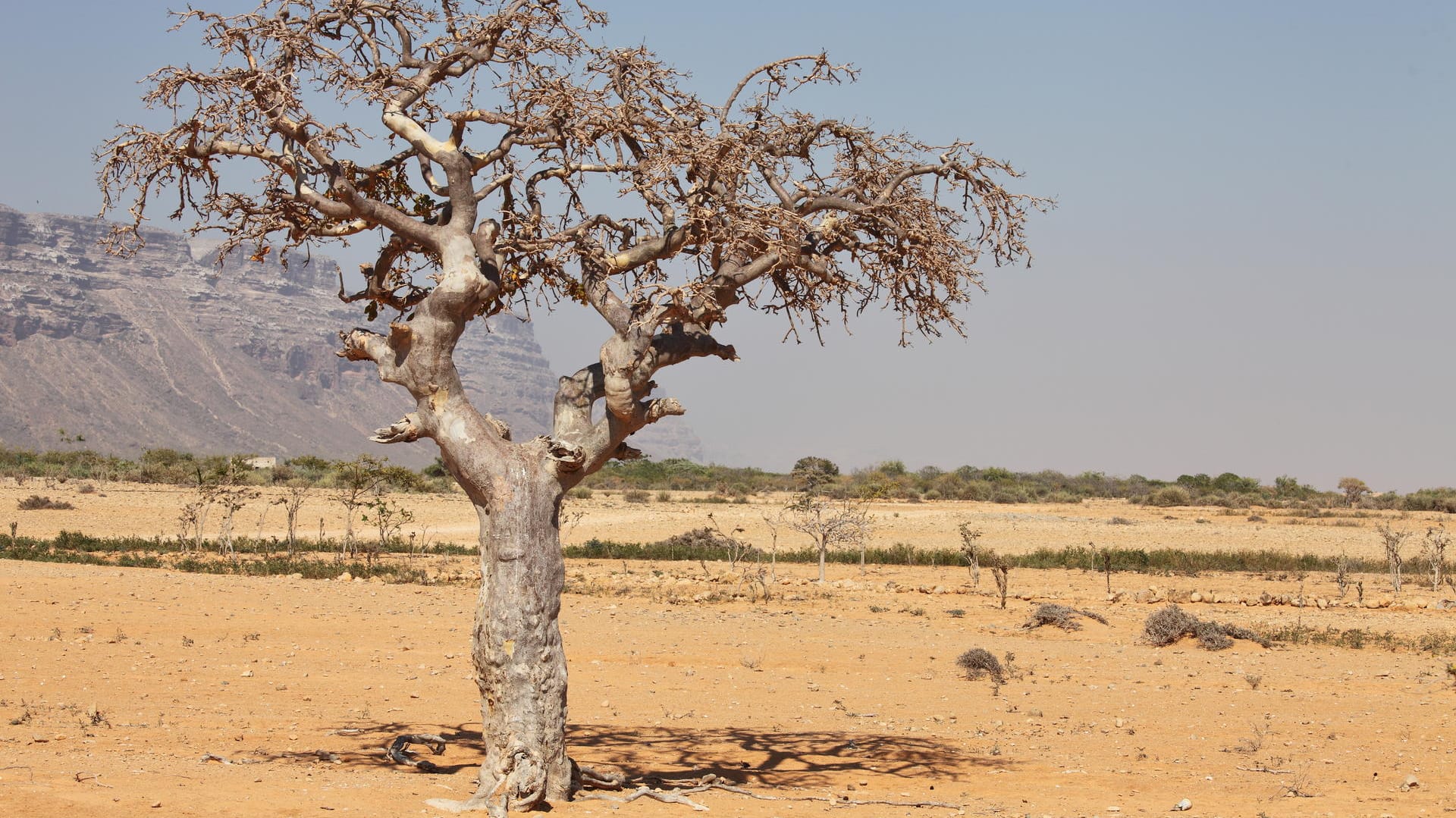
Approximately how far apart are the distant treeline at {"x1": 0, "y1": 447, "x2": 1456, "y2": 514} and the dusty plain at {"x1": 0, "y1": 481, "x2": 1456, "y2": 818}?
24942 mm

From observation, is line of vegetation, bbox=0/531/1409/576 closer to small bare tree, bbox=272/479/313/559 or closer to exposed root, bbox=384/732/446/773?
small bare tree, bbox=272/479/313/559

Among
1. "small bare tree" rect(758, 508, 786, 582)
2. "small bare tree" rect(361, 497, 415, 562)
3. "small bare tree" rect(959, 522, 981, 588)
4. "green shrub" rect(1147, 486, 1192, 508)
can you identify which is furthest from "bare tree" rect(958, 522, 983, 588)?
"green shrub" rect(1147, 486, 1192, 508)

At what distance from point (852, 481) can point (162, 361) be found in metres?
83.1

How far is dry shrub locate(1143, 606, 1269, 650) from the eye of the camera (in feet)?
59.3

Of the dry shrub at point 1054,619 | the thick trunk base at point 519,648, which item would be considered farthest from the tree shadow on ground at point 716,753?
the dry shrub at point 1054,619

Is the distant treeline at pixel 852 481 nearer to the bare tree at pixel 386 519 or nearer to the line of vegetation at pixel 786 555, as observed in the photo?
the bare tree at pixel 386 519

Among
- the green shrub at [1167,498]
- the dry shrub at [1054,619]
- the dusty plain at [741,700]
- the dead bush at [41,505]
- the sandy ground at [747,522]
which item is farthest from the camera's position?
the green shrub at [1167,498]

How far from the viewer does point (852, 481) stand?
76938mm

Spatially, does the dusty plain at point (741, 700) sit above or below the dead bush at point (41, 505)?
below

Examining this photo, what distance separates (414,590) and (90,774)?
1399 cm

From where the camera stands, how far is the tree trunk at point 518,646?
26.8 feet

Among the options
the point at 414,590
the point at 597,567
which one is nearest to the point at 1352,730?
the point at 414,590

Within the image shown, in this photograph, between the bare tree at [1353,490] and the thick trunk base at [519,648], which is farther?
the bare tree at [1353,490]

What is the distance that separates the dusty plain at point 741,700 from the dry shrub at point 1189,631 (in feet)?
0.78
